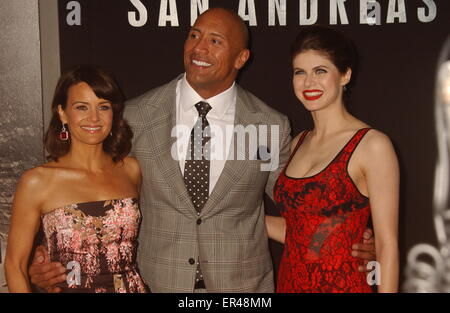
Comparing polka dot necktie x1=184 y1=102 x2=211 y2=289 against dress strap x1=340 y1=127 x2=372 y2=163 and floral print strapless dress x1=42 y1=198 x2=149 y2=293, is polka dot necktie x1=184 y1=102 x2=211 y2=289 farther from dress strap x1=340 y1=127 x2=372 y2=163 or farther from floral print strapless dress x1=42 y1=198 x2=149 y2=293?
dress strap x1=340 y1=127 x2=372 y2=163

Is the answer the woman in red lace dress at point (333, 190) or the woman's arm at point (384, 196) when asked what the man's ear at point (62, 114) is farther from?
the woman's arm at point (384, 196)

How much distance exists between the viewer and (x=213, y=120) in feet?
6.84

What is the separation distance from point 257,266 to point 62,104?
3.30ft

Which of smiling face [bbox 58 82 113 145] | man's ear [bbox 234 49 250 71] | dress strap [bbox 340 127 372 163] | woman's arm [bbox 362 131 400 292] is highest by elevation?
man's ear [bbox 234 49 250 71]

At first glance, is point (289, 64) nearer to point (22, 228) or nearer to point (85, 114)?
point (85, 114)

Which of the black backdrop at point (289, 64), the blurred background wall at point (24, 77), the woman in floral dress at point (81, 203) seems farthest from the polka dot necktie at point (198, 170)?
the blurred background wall at point (24, 77)

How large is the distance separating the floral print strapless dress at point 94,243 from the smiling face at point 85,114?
257 mm

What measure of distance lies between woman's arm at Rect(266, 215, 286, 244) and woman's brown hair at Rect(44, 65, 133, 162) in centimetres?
71

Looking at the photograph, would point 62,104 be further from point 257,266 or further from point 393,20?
point 393,20

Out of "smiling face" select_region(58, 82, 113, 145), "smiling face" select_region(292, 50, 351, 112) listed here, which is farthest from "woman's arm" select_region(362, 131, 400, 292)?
"smiling face" select_region(58, 82, 113, 145)

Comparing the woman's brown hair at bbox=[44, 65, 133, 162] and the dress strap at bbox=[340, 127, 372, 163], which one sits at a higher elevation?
the woman's brown hair at bbox=[44, 65, 133, 162]

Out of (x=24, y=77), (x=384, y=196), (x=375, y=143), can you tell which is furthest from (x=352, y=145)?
(x=24, y=77)

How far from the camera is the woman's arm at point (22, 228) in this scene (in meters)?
1.76

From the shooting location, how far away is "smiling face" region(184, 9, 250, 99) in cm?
203
